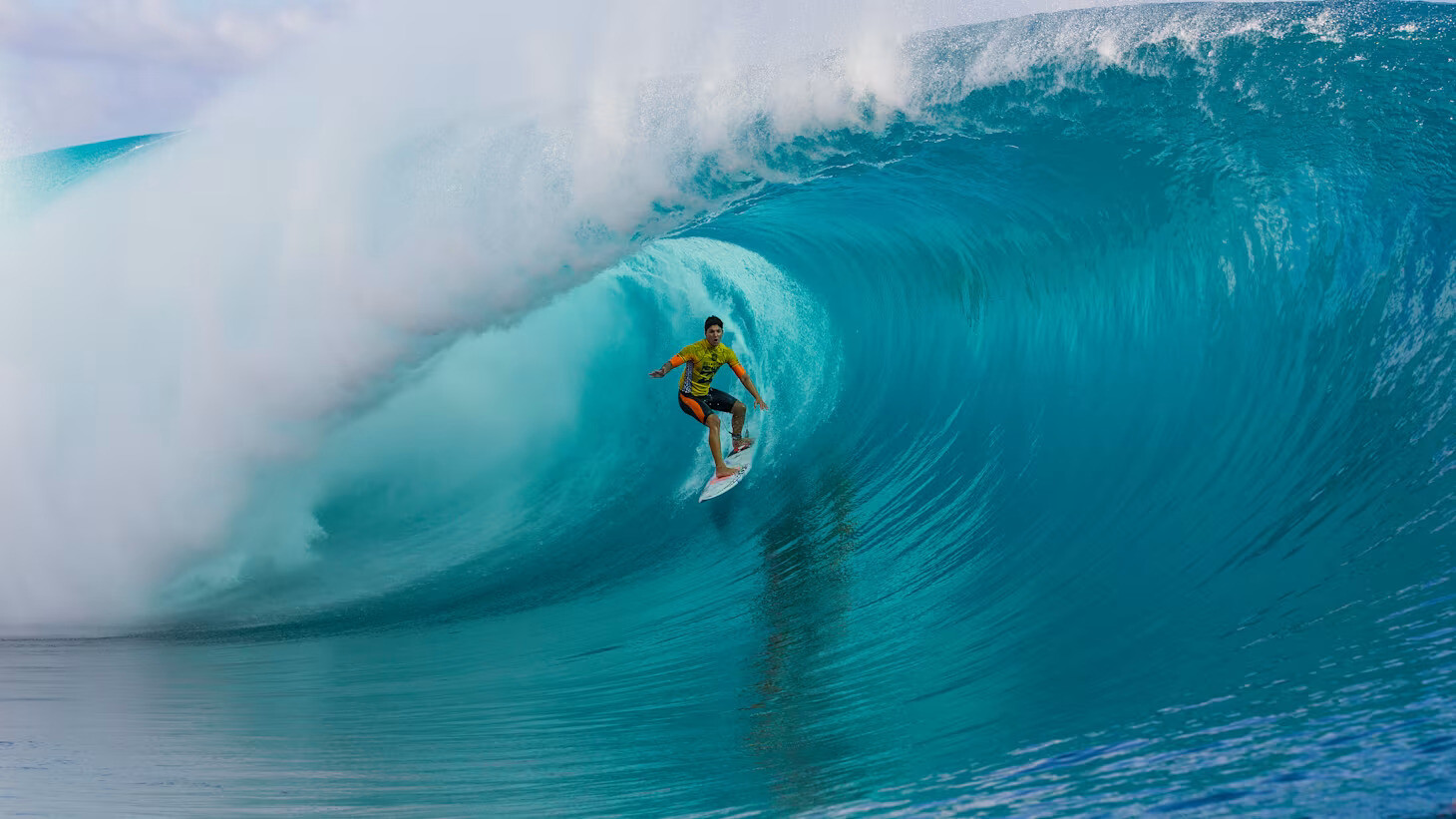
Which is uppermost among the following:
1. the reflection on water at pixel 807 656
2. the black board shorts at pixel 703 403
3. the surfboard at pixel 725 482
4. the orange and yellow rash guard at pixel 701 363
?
the orange and yellow rash guard at pixel 701 363

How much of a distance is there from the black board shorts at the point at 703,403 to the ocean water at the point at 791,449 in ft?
2.15

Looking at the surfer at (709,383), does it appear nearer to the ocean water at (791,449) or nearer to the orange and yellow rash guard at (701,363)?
the orange and yellow rash guard at (701,363)

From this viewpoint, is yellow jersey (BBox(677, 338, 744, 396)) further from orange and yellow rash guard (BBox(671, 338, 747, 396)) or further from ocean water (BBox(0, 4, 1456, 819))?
ocean water (BBox(0, 4, 1456, 819))

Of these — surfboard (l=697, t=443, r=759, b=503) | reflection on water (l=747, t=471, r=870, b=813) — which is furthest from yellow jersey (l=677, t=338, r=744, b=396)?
reflection on water (l=747, t=471, r=870, b=813)

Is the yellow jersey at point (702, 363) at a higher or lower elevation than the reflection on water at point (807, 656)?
higher

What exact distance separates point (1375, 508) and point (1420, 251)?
2.41m

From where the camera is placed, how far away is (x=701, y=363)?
7.11 metres

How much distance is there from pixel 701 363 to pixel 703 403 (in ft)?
1.11

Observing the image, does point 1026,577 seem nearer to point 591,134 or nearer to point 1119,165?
point 1119,165

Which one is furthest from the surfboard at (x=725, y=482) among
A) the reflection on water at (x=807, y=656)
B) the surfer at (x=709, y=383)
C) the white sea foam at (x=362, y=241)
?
the white sea foam at (x=362, y=241)

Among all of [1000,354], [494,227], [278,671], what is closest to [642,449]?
[494,227]

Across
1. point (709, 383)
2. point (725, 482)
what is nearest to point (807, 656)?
point (709, 383)

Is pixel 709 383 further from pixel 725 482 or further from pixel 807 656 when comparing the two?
pixel 807 656

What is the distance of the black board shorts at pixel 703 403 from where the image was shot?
729 cm
